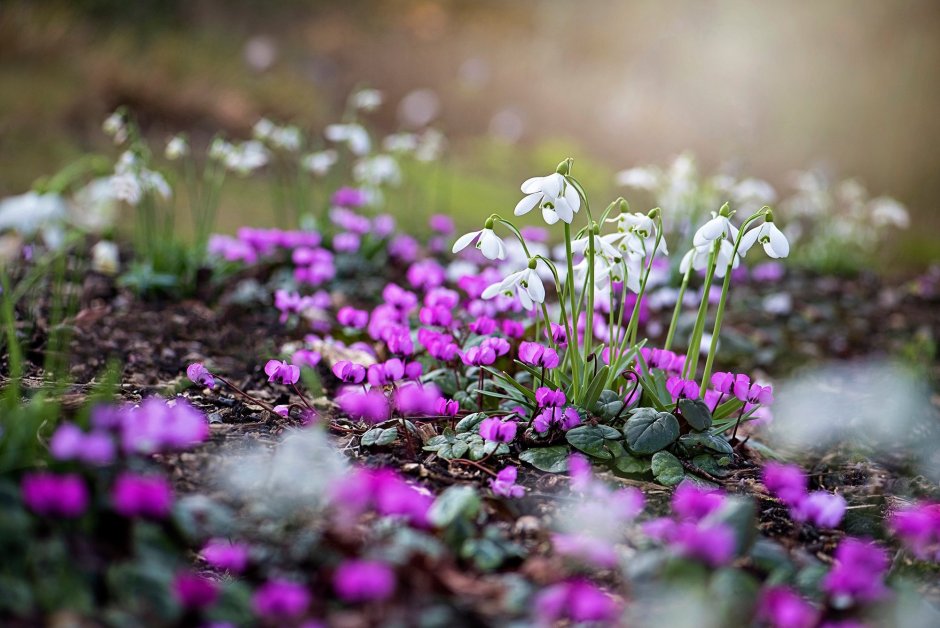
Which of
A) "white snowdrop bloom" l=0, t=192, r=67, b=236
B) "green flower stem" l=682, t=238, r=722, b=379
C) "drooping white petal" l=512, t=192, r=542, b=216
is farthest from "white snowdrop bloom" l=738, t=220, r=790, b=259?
"white snowdrop bloom" l=0, t=192, r=67, b=236

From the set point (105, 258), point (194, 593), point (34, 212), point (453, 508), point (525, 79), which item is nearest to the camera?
point (194, 593)

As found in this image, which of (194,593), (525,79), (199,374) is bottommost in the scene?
(194,593)

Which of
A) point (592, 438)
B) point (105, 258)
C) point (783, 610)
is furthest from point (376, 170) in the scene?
point (783, 610)

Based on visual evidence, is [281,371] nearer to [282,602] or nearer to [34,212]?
[282,602]

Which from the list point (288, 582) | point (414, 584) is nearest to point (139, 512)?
point (288, 582)

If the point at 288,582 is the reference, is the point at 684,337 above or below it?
above

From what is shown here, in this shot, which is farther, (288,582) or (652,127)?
(652,127)

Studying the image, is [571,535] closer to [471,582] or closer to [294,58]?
[471,582]

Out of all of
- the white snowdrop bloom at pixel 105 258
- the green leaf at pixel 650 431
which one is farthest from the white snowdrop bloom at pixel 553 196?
the white snowdrop bloom at pixel 105 258
